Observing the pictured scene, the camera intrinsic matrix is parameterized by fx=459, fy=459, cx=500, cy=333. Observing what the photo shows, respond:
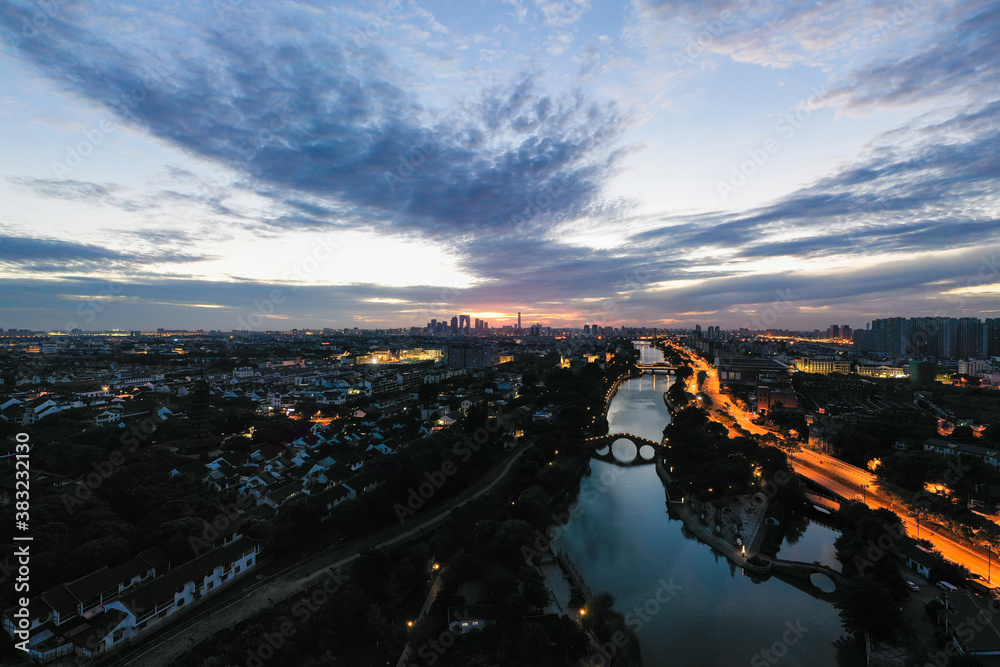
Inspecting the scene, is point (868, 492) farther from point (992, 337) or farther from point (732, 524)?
point (992, 337)

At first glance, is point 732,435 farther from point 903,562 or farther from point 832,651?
point 832,651

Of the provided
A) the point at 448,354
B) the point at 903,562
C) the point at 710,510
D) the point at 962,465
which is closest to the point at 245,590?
the point at 710,510
